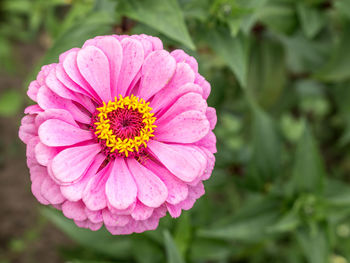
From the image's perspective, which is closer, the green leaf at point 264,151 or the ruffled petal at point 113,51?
the ruffled petal at point 113,51

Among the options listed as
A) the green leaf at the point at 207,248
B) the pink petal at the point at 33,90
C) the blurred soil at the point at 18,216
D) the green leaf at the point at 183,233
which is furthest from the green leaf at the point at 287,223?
the blurred soil at the point at 18,216

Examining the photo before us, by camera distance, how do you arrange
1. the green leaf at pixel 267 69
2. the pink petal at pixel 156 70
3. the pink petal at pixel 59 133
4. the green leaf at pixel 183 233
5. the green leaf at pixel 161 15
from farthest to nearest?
the green leaf at pixel 267 69, the green leaf at pixel 183 233, the green leaf at pixel 161 15, the pink petal at pixel 156 70, the pink petal at pixel 59 133

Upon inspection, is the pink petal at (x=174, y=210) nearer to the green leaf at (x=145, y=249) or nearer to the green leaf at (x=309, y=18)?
the green leaf at (x=145, y=249)

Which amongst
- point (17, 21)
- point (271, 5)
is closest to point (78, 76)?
point (271, 5)

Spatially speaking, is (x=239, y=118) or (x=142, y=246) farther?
(x=239, y=118)

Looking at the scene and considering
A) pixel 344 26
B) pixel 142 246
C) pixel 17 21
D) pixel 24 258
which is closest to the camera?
pixel 142 246

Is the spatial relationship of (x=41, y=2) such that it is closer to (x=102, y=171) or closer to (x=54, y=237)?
(x=54, y=237)

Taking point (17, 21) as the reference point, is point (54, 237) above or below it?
below
